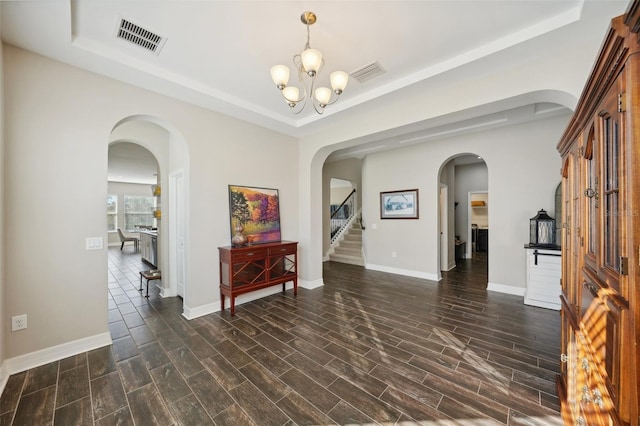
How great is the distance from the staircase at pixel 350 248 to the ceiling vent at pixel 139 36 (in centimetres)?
589

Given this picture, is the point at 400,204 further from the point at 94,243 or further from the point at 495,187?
the point at 94,243

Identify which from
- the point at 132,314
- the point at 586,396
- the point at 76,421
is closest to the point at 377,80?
the point at 586,396

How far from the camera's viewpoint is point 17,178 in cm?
235

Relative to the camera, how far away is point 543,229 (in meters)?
3.98

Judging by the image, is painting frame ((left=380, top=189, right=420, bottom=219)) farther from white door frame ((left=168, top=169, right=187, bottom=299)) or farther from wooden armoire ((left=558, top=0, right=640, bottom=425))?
white door frame ((left=168, top=169, right=187, bottom=299))

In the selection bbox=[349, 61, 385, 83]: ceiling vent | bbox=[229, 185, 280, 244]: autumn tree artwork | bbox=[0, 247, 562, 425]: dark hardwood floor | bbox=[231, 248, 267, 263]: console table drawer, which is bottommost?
bbox=[0, 247, 562, 425]: dark hardwood floor

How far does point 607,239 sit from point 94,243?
4.05 metres

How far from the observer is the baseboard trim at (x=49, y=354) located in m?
2.27

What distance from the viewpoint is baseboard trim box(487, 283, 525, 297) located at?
4367 millimetres

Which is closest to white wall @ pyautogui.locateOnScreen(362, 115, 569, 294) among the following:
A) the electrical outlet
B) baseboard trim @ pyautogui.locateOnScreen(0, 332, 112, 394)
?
baseboard trim @ pyautogui.locateOnScreen(0, 332, 112, 394)

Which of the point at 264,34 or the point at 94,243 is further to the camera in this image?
the point at 94,243

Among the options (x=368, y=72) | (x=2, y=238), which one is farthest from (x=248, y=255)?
(x=368, y=72)

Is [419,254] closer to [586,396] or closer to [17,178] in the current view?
[586,396]

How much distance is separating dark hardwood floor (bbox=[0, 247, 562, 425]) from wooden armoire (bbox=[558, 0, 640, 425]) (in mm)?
674
